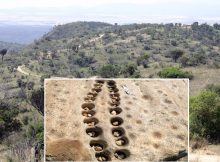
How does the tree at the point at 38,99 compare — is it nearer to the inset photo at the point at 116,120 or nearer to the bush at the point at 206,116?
the bush at the point at 206,116

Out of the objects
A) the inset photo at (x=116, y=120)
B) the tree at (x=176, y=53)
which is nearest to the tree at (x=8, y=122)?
the inset photo at (x=116, y=120)

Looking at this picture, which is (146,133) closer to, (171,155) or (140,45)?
(171,155)

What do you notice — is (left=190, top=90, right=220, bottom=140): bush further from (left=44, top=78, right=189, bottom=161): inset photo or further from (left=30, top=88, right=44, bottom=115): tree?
(left=30, top=88, right=44, bottom=115): tree

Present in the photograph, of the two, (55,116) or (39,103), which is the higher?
(55,116)

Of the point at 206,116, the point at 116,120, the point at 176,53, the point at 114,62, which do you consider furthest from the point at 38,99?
the point at 116,120

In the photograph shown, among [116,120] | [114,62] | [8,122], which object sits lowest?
[114,62]

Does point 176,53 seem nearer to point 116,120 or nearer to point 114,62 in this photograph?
point 114,62

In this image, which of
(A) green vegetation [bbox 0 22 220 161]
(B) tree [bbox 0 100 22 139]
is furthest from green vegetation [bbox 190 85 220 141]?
(B) tree [bbox 0 100 22 139]

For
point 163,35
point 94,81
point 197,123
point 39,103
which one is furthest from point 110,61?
point 94,81
